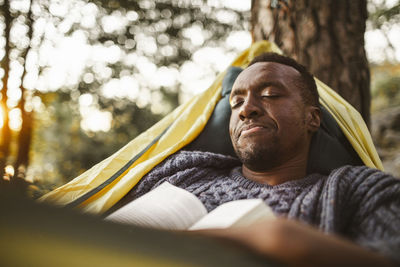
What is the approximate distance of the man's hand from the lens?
1.90ft

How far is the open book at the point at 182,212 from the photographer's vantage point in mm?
865

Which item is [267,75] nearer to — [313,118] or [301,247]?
[313,118]

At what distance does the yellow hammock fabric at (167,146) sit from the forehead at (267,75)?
370mm

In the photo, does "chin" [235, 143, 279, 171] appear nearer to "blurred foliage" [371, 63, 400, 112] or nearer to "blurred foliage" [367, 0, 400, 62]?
"blurred foliage" [367, 0, 400, 62]

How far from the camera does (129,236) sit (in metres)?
0.52

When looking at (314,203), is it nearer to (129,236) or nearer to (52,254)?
(129,236)

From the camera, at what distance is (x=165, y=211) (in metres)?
1.04

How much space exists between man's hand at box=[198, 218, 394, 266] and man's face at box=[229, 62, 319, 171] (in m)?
0.77

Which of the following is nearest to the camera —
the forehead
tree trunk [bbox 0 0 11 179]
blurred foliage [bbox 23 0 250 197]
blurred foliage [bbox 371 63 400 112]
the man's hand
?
the man's hand

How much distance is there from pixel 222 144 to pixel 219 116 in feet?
0.66

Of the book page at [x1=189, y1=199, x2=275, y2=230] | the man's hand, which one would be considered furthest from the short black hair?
the man's hand

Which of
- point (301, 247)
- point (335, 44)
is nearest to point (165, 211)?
point (301, 247)

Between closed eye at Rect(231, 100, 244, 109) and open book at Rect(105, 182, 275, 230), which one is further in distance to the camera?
closed eye at Rect(231, 100, 244, 109)

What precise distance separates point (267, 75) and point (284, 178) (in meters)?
0.57
